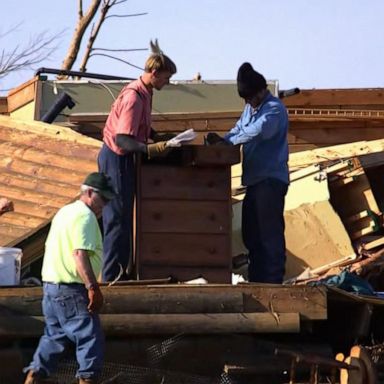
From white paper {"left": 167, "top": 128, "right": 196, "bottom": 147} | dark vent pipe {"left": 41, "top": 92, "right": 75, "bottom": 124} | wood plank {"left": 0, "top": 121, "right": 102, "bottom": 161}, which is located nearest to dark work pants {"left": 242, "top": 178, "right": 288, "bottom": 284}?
white paper {"left": 167, "top": 128, "right": 196, "bottom": 147}

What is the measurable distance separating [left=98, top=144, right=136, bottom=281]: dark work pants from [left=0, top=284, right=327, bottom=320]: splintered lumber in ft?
1.74

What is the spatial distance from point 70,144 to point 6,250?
2.14 m

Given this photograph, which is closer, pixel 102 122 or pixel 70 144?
pixel 70 144

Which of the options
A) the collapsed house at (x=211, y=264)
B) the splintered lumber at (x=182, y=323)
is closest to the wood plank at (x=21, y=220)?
the collapsed house at (x=211, y=264)

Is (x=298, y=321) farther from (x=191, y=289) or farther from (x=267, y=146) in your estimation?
(x=267, y=146)

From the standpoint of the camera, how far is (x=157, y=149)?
7.94 metres

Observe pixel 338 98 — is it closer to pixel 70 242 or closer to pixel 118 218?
pixel 118 218

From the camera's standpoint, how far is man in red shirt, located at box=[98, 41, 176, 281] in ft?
26.2

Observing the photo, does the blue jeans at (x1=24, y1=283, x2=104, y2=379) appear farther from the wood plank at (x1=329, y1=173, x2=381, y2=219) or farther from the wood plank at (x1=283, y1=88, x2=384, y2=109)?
the wood plank at (x1=283, y1=88, x2=384, y2=109)

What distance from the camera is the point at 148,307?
749cm

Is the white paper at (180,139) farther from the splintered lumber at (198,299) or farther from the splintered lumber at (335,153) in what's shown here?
the splintered lumber at (335,153)

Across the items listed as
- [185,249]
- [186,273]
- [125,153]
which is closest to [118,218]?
[125,153]

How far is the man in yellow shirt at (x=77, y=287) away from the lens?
670cm

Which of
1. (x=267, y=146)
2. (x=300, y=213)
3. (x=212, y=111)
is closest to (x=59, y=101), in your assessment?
(x=212, y=111)
